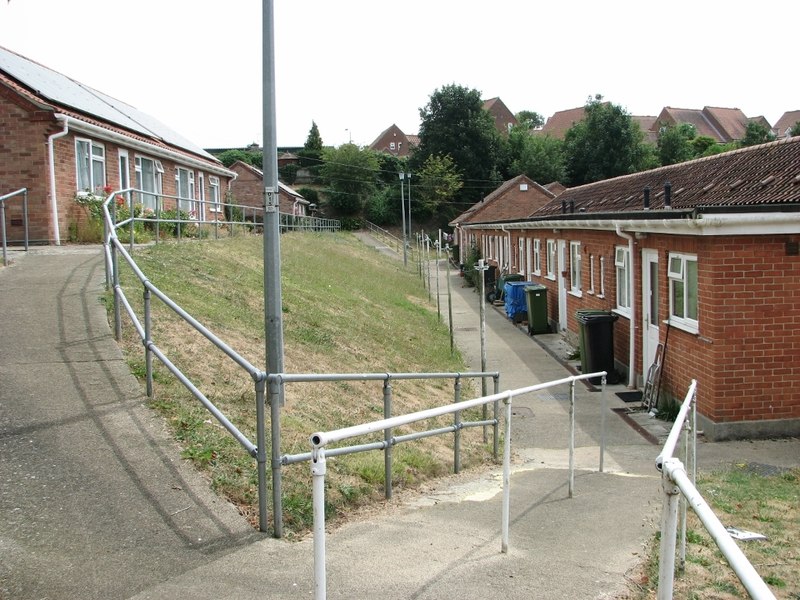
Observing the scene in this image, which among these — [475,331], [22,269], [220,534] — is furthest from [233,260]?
[220,534]

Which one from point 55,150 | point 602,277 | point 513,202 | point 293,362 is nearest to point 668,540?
point 293,362

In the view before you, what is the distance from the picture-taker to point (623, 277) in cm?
1583

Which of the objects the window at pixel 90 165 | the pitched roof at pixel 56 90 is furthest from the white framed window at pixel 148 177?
the window at pixel 90 165

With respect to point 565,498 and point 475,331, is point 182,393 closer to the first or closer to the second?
point 565,498

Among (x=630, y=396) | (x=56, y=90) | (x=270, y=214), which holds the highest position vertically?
(x=56, y=90)

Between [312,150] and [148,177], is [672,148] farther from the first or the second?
[148,177]

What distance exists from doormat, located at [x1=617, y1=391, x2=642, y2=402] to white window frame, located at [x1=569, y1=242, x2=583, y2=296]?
5613 millimetres

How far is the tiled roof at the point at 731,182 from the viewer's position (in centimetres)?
1146

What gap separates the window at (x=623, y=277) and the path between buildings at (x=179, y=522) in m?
7.39

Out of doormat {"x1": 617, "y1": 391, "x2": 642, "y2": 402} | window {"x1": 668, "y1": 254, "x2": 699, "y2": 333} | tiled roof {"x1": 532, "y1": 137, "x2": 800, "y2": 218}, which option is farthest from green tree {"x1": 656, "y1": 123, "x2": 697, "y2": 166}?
window {"x1": 668, "y1": 254, "x2": 699, "y2": 333}

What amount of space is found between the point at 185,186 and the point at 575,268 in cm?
1487

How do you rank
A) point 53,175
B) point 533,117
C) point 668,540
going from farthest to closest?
point 533,117 → point 53,175 → point 668,540

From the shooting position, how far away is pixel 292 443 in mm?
6555

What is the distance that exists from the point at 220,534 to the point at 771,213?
8607 millimetres
